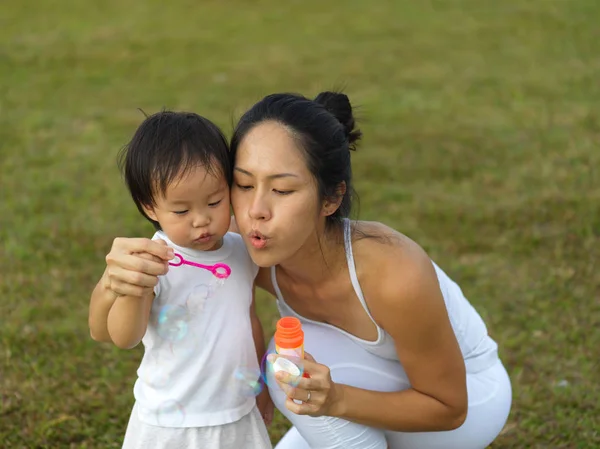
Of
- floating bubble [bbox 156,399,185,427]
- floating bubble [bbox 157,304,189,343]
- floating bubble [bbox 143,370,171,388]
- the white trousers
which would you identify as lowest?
the white trousers

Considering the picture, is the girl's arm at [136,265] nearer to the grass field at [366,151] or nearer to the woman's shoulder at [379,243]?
the woman's shoulder at [379,243]

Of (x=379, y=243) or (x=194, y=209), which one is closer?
(x=194, y=209)

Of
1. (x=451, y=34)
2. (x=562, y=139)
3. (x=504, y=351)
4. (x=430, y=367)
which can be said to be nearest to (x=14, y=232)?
(x=504, y=351)

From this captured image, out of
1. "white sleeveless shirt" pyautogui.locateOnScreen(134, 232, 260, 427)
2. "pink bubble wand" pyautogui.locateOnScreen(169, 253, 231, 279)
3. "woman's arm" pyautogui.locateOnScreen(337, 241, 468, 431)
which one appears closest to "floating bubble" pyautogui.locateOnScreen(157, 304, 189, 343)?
"white sleeveless shirt" pyautogui.locateOnScreen(134, 232, 260, 427)

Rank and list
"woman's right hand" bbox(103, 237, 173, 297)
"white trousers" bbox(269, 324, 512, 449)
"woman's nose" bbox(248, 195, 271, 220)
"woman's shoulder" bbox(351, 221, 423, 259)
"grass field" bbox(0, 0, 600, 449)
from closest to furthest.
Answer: "woman's right hand" bbox(103, 237, 173, 297) → "woman's nose" bbox(248, 195, 271, 220) → "woman's shoulder" bbox(351, 221, 423, 259) → "white trousers" bbox(269, 324, 512, 449) → "grass field" bbox(0, 0, 600, 449)

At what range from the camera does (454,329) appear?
7.93ft

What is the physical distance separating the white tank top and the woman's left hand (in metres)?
0.33

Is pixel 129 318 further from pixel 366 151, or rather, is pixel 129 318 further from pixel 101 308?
pixel 366 151

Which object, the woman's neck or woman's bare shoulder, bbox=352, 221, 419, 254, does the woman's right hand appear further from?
woman's bare shoulder, bbox=352, 221, 419, 254

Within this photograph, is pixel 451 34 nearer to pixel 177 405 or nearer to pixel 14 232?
pixel 14 232

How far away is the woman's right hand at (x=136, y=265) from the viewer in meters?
1.82

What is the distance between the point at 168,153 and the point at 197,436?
0.71m

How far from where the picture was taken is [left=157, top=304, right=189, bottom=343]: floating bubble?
2.02 m

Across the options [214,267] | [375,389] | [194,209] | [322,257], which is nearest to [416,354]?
[375,389]
